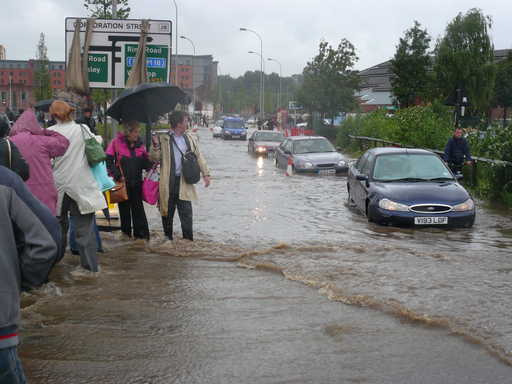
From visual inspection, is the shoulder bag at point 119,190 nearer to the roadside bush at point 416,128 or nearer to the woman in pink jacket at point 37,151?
the woman in pink jacket at point 37,151

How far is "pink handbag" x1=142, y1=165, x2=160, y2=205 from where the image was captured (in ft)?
31.7

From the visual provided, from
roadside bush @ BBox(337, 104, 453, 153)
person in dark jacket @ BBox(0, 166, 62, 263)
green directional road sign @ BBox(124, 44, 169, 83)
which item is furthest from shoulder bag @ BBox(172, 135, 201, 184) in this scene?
roadside bush @ BBox(337, 104, 453, 153)

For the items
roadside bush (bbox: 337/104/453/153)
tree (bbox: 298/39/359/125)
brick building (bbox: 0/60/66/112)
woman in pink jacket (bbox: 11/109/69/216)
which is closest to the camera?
woman in pink jacket (bbox: 11/109/69/216)

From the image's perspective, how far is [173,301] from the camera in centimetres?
716

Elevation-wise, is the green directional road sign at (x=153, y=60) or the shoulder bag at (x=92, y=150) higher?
the green directional road sign at (x=153, y=60)

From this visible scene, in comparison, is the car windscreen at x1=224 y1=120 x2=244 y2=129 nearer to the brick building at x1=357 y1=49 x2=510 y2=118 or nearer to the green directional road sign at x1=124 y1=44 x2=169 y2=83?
the brick building at x1=357 y1=49 x2=510 y2=118

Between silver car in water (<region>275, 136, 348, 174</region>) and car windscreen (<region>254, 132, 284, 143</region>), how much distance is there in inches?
381

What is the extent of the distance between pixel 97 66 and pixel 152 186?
4.83 metres

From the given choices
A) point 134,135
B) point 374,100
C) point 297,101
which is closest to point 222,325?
point 134,135

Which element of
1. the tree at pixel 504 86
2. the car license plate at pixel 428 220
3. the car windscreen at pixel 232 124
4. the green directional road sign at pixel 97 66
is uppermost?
the tree at pixel 504 86

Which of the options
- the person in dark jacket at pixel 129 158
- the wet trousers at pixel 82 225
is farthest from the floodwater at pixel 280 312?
the person in dark jacket at pixel 129 158

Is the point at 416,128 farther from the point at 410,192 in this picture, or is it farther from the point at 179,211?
the point at 179,211

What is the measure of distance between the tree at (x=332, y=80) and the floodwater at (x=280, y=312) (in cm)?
3706

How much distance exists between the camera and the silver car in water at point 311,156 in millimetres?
23625
